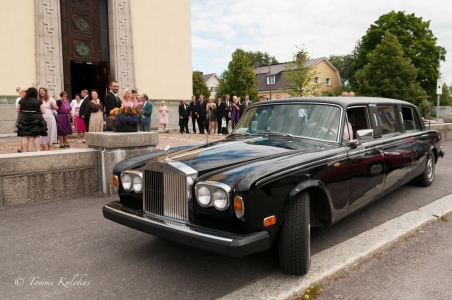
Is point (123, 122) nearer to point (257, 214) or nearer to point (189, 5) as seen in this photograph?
point (257, 214)

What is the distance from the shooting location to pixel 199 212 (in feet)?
9.73

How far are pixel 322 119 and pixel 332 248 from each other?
1.41 meters

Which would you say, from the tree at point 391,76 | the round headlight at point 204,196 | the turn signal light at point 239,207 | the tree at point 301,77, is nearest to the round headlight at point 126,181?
the round headlight at point 204,196

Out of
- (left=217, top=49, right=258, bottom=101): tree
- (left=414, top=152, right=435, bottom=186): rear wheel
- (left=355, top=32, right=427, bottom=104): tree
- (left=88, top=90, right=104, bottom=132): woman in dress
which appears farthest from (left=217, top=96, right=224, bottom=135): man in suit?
(left=217, top=49, right=258, bottom=101): tree

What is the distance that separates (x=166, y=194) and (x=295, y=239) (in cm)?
114

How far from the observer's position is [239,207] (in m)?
2.78

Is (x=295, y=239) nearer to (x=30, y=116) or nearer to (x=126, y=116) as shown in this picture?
(x=126, y=116)

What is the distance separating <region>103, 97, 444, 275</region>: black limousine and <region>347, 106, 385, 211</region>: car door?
0.04ft

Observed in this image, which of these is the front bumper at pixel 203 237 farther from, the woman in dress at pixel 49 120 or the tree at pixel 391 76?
the tree at pixel 391 76

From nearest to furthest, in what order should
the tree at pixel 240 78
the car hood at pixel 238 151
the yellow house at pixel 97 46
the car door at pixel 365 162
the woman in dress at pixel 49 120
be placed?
the car hood at pixel 238 151, the car door at pixel 365 162, the woman in dress at pixel 49 120, the yellow house at pixel 97 46, the tree at pixel 240 78

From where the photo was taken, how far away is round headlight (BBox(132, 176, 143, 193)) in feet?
11.5

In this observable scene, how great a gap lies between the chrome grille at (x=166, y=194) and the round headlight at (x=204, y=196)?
16cm

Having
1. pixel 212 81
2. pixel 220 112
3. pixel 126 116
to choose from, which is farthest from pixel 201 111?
pixel 212 81

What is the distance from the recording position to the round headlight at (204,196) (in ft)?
9.58
